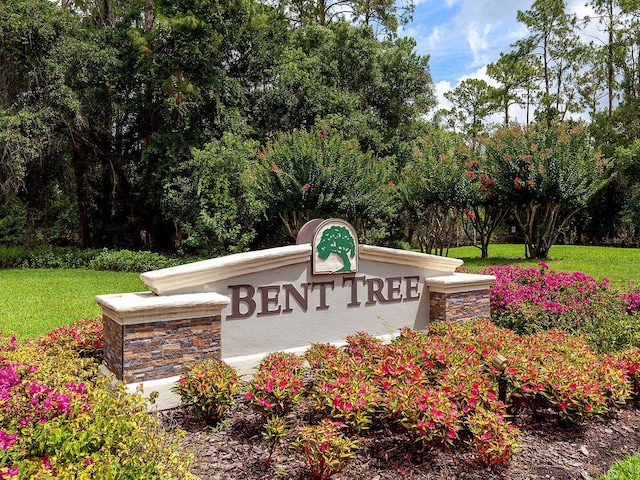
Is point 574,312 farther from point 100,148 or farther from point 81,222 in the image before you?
point 81,222

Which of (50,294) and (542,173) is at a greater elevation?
(542,173)

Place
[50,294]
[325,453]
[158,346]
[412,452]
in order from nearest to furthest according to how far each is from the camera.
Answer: [325,453] → [412,452] → [158,346] → [50,294]

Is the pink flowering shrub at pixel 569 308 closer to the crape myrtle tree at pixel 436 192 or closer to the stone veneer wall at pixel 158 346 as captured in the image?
the stone veneer wall at pixel 158 346

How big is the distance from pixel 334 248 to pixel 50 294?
7.16m

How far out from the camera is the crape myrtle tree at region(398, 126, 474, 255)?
12.6 m

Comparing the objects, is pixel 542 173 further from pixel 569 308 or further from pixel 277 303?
pixel 277 303

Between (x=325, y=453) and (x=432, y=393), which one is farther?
(x=432, y=393)

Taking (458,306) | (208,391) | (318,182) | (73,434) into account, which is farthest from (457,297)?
(318,182)

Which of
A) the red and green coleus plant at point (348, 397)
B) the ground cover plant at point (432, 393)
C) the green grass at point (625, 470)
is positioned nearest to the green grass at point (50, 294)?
the ground cover plant at point (432, 393)

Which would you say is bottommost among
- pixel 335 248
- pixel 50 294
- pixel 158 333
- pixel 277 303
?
pixel 50 294

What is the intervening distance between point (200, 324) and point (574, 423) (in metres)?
3.14

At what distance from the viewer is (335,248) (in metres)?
4.92

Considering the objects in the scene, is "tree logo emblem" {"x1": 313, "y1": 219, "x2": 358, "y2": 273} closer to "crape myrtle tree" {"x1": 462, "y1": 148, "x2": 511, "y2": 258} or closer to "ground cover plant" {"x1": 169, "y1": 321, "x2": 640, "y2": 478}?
"ground cover plant" {"x1": 169, "y1": 321, "x2": 640, "y2": 478}

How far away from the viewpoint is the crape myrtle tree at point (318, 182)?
37.3 feet
